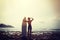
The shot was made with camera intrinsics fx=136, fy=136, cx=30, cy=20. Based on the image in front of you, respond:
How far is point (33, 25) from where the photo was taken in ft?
5.68

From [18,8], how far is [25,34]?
0.34 meters

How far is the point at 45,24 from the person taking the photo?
174 cm

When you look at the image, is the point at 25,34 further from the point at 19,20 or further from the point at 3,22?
the point at 3,22

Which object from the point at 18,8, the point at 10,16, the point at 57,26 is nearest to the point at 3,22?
the point at 10,16

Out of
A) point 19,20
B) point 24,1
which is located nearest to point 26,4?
point 24,1

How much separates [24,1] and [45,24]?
1.31ft

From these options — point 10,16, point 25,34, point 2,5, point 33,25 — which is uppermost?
point 2,5

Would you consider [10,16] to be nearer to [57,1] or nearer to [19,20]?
[19,20]

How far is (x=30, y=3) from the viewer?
5.74ft

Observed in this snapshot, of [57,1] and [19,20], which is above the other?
[57,1]

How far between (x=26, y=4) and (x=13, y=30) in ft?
1.22

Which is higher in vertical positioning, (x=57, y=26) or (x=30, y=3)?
(x=30, y=3)

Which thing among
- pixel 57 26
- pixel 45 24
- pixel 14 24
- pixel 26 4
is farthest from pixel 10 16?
pixel 57 26

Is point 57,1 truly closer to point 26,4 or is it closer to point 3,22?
point 26,4
